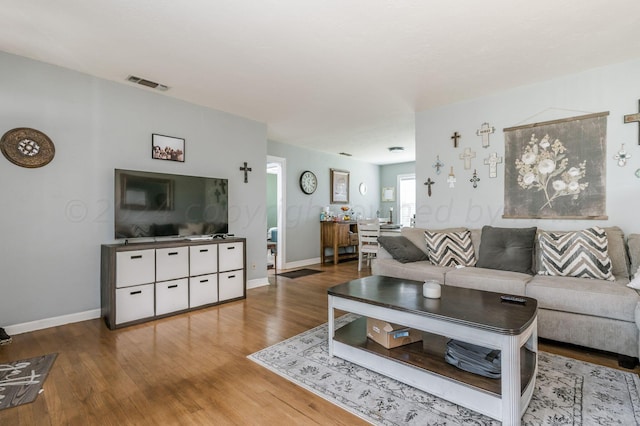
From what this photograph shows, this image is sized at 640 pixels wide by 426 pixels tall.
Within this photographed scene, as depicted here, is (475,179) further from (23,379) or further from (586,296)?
(23,379)

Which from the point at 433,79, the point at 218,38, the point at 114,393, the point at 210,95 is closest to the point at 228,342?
the point at 114,393

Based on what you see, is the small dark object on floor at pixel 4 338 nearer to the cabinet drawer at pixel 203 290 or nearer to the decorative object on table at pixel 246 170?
the cabinet drawer at pixel 203 290

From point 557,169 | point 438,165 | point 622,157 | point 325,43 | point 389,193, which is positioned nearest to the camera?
point 325,43

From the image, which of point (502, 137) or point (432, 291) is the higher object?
point (502, 137)

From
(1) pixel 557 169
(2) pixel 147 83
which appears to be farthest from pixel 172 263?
(1) pixel 557 169

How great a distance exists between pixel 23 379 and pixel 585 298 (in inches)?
150

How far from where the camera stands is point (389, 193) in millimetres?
8070

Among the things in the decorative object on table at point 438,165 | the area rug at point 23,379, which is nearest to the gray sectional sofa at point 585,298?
the decorative object on table at point 438,165

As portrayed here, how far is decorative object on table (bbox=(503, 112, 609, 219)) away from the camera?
9.72 ft

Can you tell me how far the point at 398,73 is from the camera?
9.85 ft

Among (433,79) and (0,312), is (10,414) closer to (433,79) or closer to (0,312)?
(0,312)

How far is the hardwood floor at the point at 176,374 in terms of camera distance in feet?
5.29

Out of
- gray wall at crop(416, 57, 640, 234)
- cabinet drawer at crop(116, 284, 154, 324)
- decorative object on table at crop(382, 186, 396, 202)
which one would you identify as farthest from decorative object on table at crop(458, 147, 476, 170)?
decorative object on table at crop(382, 186, 396, 202)

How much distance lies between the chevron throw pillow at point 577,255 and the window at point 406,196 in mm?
4856
